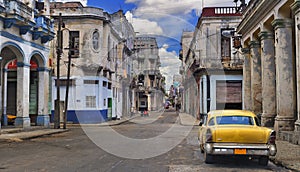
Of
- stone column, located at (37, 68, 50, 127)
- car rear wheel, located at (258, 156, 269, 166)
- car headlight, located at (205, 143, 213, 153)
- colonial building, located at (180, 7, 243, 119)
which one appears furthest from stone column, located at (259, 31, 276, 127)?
stone column, located at (37, 68, 50, 127)

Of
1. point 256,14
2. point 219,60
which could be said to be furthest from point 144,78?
point 256,14

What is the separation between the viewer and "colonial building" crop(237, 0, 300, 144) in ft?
50.1

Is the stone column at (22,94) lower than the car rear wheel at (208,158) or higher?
higher

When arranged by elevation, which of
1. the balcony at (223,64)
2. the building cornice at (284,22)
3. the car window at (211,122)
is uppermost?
the building cornice at (284,22)

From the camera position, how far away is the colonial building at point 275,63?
15.3 m

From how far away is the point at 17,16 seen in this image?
63.9ft

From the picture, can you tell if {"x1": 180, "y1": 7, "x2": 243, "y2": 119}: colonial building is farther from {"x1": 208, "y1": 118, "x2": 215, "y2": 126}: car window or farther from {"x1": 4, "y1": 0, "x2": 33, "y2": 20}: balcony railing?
{"x1": 208, "y1": 118, "x2": 215, "y2": 126}: car window

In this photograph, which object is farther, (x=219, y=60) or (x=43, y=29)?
(x=219, y=60)

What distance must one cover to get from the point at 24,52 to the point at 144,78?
1675 inches

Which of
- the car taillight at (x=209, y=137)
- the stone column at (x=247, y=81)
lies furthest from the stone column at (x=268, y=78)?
the car taillight at (x=209, y=137)

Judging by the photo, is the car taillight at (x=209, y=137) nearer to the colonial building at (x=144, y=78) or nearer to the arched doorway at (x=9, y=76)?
the arched doorway at (x=9, y=76)

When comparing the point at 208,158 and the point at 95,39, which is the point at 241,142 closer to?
the point at 208,158

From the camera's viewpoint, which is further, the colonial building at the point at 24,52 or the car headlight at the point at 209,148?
the colonial building at the point at 24,52

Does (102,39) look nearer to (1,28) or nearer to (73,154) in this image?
(1,28)
